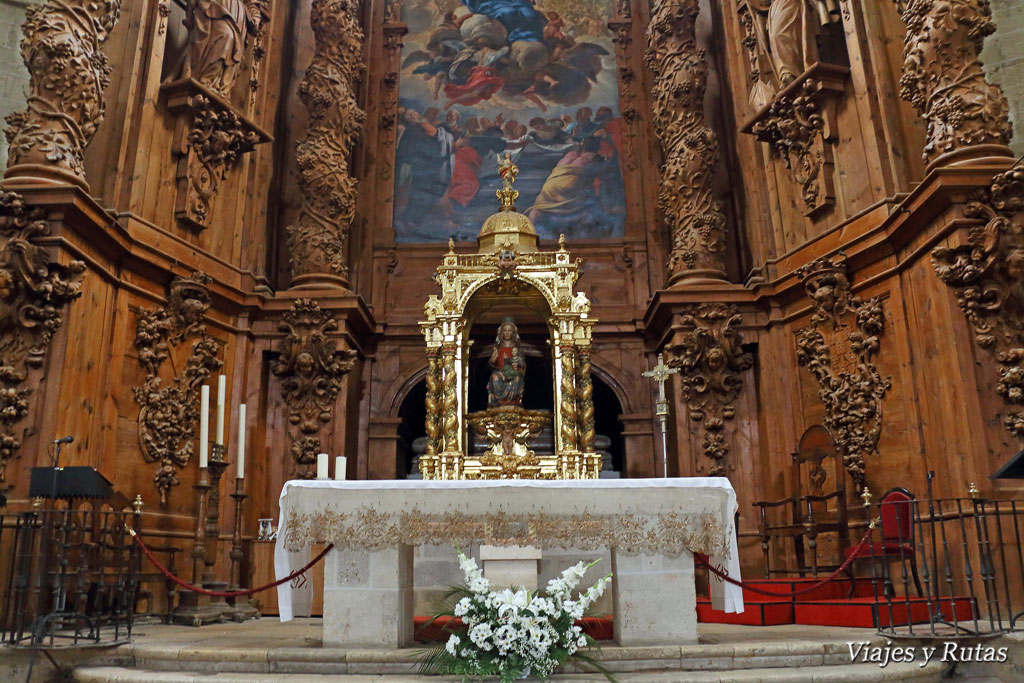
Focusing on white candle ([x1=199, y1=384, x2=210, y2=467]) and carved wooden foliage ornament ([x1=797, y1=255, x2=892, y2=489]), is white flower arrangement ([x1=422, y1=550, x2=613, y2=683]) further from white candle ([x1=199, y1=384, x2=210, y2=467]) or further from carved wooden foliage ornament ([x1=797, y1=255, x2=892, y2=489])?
carved wooden foliage ornament ([x1=797, y1=255, x2=892, y2=489])

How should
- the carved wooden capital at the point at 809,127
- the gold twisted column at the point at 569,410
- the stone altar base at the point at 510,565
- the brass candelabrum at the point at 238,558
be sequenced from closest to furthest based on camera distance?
the stone altar base at the point at 510,565, the gold twisted column at the point at 569,410, the brass candelabrum at the point at 238,558, the carved wooden capital at the point at 809,127

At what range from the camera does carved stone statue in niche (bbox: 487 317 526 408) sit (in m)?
8.06

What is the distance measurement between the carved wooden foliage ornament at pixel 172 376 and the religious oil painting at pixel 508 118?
400cm

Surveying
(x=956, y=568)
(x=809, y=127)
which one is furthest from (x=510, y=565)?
(x=809, y=127)

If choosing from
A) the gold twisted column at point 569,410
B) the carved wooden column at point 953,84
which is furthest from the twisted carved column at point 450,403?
the carved wooden column at point 953,84

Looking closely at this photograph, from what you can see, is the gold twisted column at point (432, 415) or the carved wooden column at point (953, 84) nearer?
the carved wooden column at point (953, 84)

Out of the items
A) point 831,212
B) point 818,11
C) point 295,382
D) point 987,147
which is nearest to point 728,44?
point 818,11

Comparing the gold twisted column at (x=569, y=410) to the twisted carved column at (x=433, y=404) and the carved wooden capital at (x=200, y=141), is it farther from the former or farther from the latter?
the carved wooden capital at (x=200, y=141)

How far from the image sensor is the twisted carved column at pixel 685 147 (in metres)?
10.8

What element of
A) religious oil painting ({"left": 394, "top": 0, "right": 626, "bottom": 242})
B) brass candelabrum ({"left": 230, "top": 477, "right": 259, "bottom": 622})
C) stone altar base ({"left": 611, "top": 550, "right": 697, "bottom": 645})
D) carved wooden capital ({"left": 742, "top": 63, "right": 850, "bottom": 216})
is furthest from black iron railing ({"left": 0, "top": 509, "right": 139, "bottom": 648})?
carved wooden capital ({"left": 742, "top": 63, "right": 850, "bottom": 216})

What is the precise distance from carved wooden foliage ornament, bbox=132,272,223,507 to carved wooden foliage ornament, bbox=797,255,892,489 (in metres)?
6.42

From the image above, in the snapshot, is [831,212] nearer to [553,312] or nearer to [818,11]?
[818,11]

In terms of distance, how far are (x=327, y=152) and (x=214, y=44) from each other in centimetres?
183

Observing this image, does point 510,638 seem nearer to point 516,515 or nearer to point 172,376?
point 516,515
